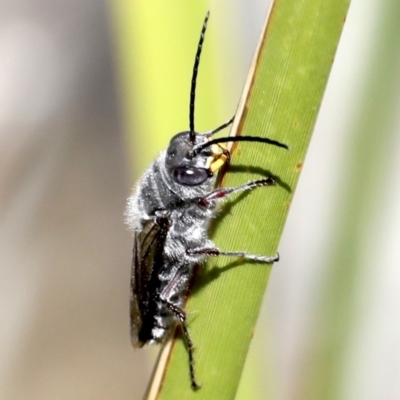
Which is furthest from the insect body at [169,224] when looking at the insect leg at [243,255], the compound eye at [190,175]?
the insect leg at [243,255]

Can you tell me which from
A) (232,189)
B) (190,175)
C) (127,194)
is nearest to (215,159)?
(190,175)

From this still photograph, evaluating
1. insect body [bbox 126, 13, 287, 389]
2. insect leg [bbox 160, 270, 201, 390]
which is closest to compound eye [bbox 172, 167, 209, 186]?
insect body [bbox 126, 13, 287, 389]

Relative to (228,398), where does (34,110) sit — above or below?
above

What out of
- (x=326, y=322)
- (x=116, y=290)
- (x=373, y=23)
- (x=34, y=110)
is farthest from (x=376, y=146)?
(x=34, y=110)

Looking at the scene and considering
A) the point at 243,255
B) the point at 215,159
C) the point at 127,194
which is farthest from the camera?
the point at 127,194

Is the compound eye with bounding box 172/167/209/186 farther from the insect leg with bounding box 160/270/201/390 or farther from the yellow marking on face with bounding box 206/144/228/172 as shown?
the insect leg with bounding box 160/270/201/390

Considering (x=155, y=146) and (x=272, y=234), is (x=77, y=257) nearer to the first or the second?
(x=155, y=146)

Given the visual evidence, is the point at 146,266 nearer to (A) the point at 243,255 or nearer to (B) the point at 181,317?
(B) the point at 181,317

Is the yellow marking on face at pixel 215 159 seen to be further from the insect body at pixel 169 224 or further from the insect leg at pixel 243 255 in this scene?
the insect leg at pixel 243 255
